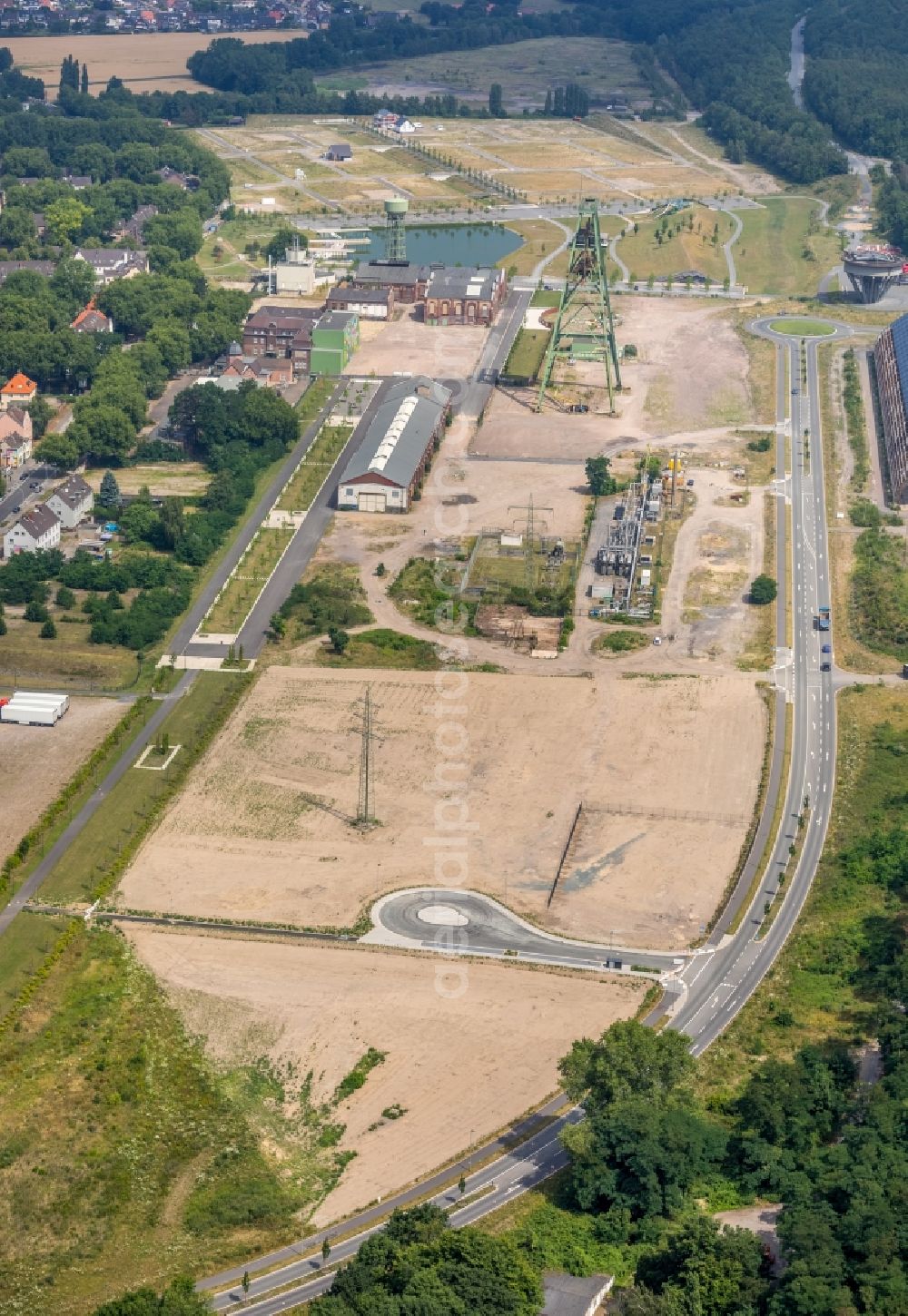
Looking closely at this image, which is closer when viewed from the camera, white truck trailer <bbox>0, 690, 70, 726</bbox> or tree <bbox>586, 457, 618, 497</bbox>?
white truck trailer <bbox>0, 690, 70, 726</bbox>

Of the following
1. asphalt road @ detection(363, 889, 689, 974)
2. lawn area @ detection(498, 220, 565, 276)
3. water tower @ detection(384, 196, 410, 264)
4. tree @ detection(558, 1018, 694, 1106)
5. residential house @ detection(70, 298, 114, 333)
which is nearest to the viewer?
tree @ detection(558, 1018, 694, 1106)

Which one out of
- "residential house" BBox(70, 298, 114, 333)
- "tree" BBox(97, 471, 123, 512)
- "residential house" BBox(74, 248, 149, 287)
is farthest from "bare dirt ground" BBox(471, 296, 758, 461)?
"residential house" BBox(74, 248, 149, 287)

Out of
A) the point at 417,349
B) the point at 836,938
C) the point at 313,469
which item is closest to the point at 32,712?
the point at 313,469

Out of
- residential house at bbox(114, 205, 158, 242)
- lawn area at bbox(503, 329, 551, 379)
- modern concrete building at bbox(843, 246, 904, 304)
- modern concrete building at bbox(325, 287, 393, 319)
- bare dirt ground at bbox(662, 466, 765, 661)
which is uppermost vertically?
modern concrete building at bbox(843, 246, 904, 304)

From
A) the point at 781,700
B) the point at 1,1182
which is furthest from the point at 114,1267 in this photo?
the point at 781,700

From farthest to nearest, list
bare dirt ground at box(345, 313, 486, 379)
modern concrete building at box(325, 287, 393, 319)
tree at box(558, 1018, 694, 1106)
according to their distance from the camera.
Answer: modern concrete building at box(325, 287, 393, 319) < bare dirt ground at box(345, 313, 486, 379) < tree at box(558, 1018, 694, 1106)

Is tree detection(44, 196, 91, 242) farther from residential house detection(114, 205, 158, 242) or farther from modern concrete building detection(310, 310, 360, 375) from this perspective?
modern concrete building detection(310, 310, 360, 375)

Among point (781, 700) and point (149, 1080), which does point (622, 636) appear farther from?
point (149, 1080)
